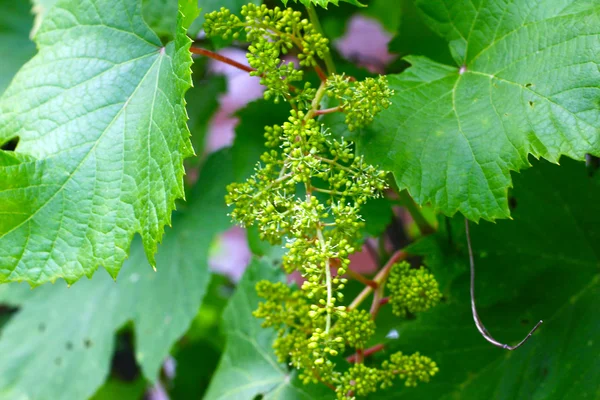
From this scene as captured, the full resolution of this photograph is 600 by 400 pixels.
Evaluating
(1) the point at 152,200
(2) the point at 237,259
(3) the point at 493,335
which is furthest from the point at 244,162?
(2) the point at 237,259

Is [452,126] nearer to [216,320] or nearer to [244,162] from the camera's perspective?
[244,162]

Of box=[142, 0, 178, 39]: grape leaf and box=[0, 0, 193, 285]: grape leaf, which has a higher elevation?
box=[142, 0, 178, 39]: grape leaf

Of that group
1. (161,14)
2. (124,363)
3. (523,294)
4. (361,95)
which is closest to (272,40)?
(361,95)

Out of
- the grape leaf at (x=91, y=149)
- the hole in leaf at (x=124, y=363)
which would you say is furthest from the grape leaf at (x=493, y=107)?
the hole in leaf at (x=124, y=363)

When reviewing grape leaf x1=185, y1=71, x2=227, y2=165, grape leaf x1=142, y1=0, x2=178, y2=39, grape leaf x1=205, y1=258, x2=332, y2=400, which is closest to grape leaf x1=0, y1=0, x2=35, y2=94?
grape leaf x1=185, y1=71, x2=227, y2=165

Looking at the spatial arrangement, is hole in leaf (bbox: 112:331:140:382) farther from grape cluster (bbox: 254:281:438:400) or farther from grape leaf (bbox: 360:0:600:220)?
grape leaf (bbox: 360:0:600:220)

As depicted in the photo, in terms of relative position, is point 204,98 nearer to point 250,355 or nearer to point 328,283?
point 250,355
